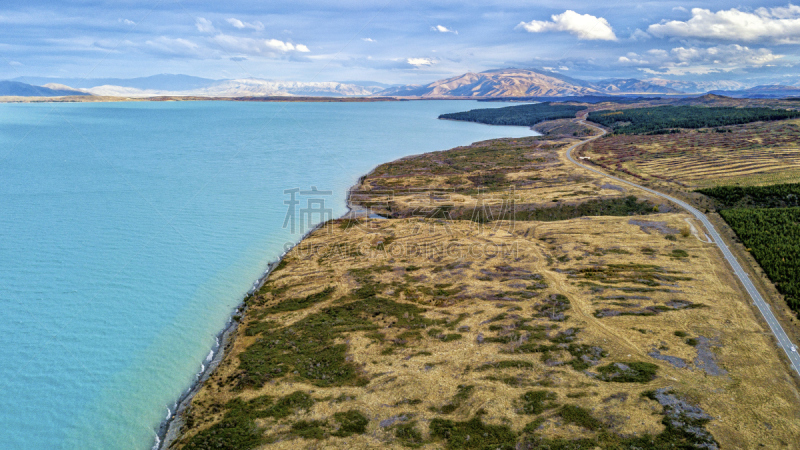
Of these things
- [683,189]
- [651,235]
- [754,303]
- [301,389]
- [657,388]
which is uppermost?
[683,189]

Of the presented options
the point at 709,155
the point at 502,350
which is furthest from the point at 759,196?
the point at 502,350

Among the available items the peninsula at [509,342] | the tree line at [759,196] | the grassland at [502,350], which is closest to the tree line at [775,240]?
the peninsula at [509,342]

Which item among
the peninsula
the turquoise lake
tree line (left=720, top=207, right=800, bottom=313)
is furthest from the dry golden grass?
the turquoise lake

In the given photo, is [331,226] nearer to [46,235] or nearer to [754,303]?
[46,235]

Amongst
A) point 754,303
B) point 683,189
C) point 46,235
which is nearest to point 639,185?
point 683,189

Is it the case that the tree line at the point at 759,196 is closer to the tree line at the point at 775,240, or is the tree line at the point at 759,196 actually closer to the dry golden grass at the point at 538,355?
the tree line at the point at 775,240

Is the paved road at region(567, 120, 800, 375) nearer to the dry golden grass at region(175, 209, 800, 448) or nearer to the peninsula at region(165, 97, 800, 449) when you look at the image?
the peninsula at region(165, 97, 800, 449)
